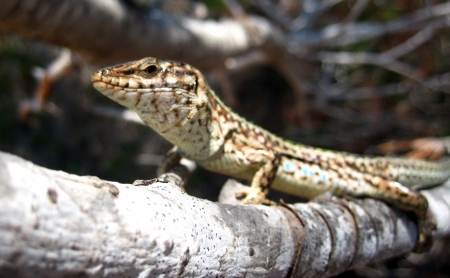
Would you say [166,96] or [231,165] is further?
[231,165]

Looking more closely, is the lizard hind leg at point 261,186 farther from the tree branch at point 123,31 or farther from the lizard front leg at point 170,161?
the tree branch at point 123,31

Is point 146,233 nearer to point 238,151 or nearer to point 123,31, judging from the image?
point 238,151

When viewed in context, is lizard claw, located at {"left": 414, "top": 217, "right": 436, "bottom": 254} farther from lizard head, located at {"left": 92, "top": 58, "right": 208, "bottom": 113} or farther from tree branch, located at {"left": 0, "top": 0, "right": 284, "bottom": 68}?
tree branch, located at {"left": 0, "top": 0, "right": 284, "bottom": 68}

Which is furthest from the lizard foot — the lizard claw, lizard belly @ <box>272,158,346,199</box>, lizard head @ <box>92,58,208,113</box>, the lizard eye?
the lizard claw

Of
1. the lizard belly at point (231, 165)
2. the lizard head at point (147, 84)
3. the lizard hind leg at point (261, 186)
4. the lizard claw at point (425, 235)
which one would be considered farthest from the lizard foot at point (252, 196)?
the lizard claw at point (425, 235)

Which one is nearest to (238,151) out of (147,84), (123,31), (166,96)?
(166,96)

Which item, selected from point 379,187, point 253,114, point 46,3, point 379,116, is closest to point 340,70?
point 379,116

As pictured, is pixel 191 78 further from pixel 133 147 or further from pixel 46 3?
pixel 133 147
